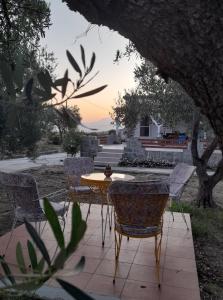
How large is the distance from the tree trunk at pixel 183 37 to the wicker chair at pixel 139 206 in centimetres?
219

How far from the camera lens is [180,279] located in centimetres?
383

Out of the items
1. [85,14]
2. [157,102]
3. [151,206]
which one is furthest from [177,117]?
[85,14]

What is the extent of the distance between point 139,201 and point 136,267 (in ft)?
2.72

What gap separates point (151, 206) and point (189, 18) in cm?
267

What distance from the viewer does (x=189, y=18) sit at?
1406 mm

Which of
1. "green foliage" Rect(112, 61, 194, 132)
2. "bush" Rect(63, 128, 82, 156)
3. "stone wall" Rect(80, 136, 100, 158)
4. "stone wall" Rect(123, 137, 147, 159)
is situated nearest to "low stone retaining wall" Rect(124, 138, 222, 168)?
"stone wall" Rect(123, 137, 147, 159)

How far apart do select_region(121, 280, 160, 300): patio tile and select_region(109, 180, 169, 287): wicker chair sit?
15 centimetres

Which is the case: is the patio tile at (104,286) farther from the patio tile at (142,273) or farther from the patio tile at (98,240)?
the patio tile at (98,240)

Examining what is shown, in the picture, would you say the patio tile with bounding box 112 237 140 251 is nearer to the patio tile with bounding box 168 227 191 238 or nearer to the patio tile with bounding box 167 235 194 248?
the patio tile with bounding box 167 235 194 248

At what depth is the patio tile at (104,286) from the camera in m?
3.50

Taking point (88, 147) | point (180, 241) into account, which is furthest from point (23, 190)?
point (88, 147)

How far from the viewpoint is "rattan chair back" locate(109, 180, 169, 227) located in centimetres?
373

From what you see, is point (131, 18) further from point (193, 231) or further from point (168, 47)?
point (193, 231)

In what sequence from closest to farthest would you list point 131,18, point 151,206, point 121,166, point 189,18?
point 189,18
point 131,18
point 151,206
point 121,166
